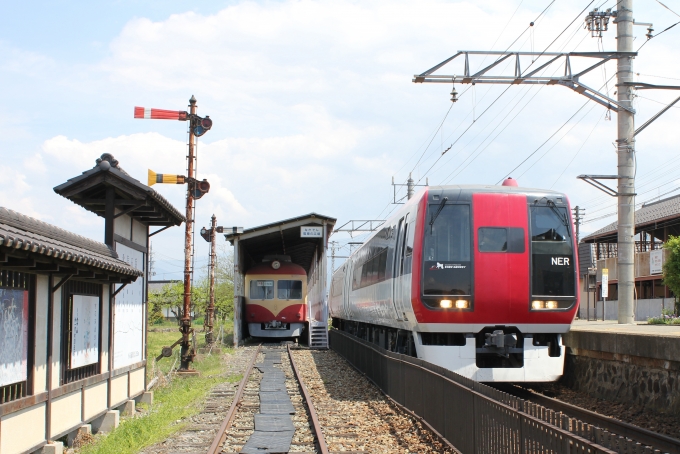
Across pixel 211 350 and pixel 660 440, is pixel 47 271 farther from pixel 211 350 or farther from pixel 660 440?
pixel 211 350

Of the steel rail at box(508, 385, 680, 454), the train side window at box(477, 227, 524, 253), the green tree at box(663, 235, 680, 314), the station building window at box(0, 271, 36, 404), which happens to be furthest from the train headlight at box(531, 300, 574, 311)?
the green tree at box(663, 235, 680, 314)

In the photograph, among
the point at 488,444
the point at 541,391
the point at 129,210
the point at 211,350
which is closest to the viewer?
the point at 488,444

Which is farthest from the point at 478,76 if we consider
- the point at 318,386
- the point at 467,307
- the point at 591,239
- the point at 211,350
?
the point at 591,239

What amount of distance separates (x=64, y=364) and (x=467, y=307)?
5742mm

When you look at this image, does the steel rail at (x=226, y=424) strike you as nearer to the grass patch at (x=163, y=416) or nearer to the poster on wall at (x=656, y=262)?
the grass patch at (x=163, y=416)

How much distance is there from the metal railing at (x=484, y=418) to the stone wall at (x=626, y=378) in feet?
9.62

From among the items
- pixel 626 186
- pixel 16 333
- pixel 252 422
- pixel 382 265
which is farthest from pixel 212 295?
pixel 16 333

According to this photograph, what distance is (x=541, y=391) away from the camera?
1284 centimetres

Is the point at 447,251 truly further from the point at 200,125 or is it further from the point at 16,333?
the point at 200,125

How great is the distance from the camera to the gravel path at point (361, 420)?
8.56 m

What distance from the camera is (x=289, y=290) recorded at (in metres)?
29.4

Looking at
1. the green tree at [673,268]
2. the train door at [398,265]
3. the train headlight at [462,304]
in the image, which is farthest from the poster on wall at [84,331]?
the green tree at [673,268]

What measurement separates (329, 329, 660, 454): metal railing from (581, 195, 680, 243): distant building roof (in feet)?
71.0

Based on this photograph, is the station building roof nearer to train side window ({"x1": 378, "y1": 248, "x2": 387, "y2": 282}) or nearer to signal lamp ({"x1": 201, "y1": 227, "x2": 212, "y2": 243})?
train side window ({"x1": 378, "y1": 248, "x2": 387, "y2": 282})
